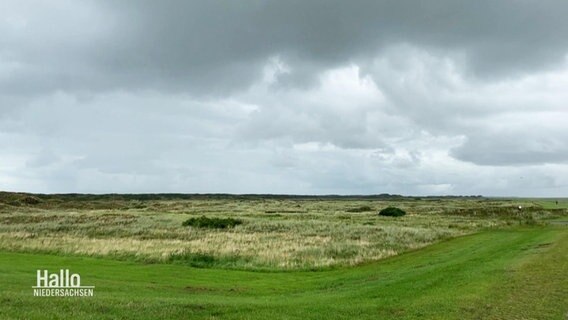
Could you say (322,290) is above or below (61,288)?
below

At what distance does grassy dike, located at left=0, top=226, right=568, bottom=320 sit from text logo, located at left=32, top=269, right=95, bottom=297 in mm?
384

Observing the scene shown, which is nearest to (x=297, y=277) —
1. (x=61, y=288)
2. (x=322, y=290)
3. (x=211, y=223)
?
(x=322, y=290)

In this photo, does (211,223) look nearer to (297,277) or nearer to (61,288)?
(297,277)

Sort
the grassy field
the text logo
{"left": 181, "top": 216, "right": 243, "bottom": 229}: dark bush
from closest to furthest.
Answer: the grassy field < the text logo < {"left": 181, "top": 216, "right": 243, "bottom": 229}: dark bush

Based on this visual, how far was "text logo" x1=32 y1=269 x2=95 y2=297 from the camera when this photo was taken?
54.6ft

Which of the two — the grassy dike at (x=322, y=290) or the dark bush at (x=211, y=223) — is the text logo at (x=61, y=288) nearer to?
the grassy dike at (x=322, y=290)

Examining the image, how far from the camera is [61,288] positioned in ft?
58.1

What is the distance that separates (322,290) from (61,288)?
1023cm

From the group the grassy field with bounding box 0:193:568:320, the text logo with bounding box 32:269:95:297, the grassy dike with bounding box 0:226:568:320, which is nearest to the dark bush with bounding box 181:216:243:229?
the grassy field with bounding box 0:193:568:320

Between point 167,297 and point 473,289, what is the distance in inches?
424

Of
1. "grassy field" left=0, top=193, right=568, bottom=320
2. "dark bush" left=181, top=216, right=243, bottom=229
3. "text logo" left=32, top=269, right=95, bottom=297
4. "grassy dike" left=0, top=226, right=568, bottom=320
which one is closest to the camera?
"grassy dike" left=0, top=226, right=568, bottom=320

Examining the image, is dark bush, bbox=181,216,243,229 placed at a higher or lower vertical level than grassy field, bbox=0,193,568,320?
higher

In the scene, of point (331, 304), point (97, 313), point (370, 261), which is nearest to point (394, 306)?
point (331, 304)

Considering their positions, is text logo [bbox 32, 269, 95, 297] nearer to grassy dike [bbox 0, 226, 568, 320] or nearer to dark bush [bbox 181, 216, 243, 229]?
grassy dike [bbox 0, 226, 568, 320]
